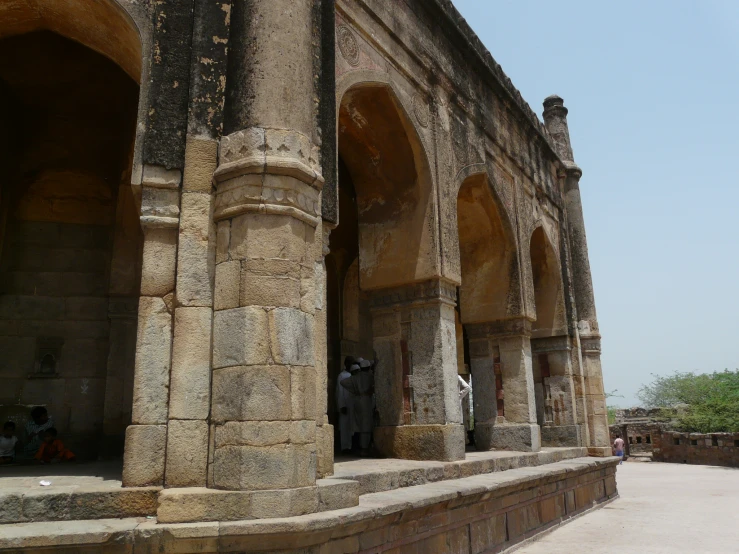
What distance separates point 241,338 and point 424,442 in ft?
9.70

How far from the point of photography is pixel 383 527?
3.95 metres

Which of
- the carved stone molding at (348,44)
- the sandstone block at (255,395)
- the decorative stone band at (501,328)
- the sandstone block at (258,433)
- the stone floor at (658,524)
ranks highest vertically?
the carved stone molding at (348,44)

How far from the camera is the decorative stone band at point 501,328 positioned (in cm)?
800

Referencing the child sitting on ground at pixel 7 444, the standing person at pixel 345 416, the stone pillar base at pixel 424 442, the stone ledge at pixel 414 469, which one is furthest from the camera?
the standing person at pixel 345 416

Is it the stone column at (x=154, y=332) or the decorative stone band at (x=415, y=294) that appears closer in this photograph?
the stone column at (x=154, y=332)

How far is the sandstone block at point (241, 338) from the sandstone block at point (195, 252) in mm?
227

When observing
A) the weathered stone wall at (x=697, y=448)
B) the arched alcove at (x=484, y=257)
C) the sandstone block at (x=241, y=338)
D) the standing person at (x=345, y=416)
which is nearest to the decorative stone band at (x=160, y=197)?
the sandstone block at (x=241, y=338)

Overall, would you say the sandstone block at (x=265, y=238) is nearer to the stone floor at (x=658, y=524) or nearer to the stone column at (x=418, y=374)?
the stone column at (x=418, y=374)

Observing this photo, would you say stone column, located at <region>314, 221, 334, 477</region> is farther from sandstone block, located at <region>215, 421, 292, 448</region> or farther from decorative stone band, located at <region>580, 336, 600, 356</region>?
decorative stone band, located at <region>580, 336, 600, 356</region>

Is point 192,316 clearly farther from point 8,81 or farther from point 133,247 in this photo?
point 8,81

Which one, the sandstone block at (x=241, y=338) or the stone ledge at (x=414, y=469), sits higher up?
the sandstone block at (x=241, y=338)

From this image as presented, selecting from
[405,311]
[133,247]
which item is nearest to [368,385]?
[405,311]

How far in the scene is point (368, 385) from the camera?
7.21m

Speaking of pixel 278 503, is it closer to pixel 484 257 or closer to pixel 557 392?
pixel 484 257
